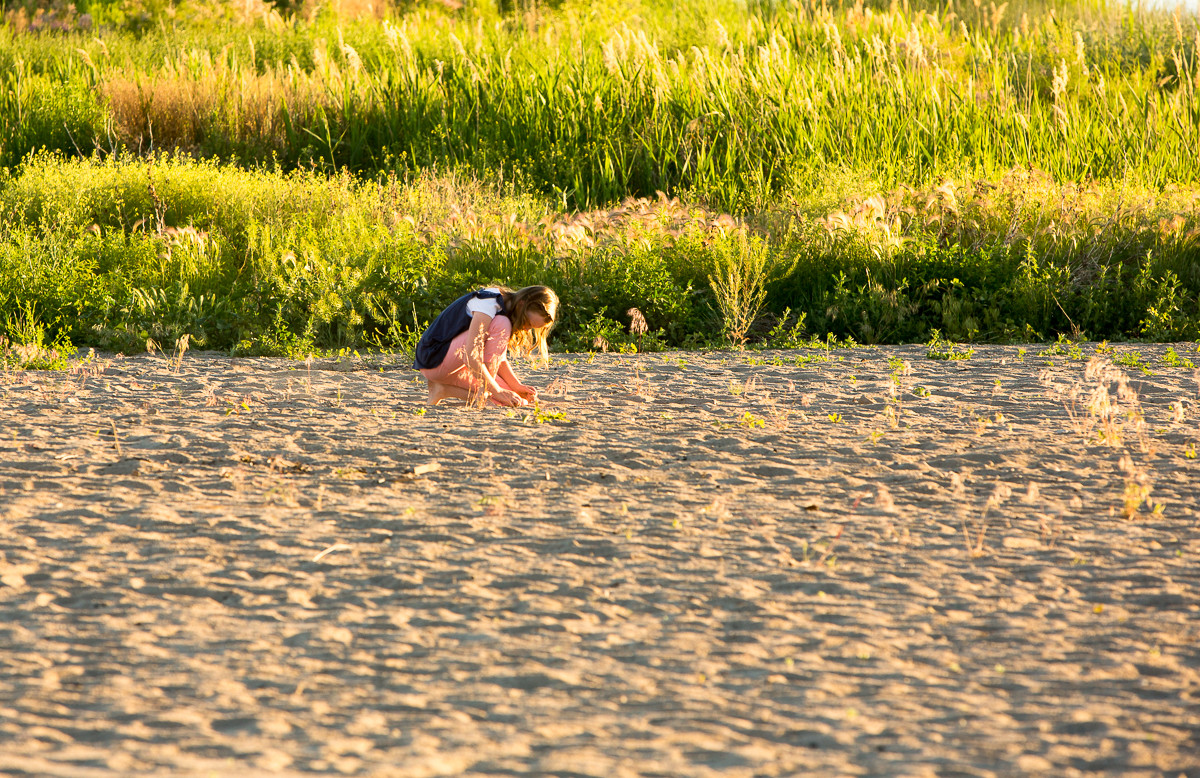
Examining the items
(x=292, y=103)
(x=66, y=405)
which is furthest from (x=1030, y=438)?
(x=292, y=103)

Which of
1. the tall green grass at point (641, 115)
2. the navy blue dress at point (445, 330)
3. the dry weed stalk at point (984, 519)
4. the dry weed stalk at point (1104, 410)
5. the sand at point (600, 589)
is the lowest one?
the sand at point (600, 589)

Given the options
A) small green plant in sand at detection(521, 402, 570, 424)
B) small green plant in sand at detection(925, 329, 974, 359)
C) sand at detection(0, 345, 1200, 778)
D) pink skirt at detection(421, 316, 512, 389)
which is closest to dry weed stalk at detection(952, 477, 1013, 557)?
sand at detection(0, 345, 1200, 778)

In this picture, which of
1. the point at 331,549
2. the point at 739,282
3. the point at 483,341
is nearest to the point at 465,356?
the point at 483,341

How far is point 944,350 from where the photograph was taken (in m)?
7.46

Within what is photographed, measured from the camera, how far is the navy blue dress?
5703 mm

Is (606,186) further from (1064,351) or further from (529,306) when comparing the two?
(529,306)

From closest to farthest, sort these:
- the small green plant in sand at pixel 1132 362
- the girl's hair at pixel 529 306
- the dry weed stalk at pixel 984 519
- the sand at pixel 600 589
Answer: the sand at pixel 600 589 → the dry weed stalk at pixel 984 519 → the girl's hair at pixel 529 306 → the small green plant in sand at pixel 1132 362

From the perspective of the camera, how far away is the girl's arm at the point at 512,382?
5934mm

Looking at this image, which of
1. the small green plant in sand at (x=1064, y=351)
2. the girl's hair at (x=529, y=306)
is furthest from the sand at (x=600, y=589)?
the small green plant in sand at (x=1064, y=351)

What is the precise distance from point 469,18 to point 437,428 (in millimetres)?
15442

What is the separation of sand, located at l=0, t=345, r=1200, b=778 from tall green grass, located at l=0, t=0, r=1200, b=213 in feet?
19.1

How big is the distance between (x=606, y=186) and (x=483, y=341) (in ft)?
20.0

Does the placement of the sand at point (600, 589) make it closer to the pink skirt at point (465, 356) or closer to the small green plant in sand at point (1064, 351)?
the pink skirt at point (465, 356)

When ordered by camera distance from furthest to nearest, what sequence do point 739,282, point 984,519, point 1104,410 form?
1. point 739,282
2. point 1104,410
3. point 984,519
